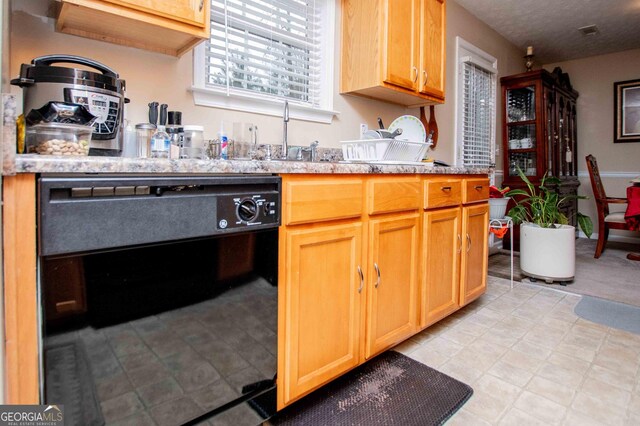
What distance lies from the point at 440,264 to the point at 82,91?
1730 millimetres

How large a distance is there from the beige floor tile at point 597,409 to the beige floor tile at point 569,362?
22cm

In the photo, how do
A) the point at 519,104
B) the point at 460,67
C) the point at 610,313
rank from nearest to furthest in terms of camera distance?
the point at 610,313
the point at 460,67
the point at 519,104

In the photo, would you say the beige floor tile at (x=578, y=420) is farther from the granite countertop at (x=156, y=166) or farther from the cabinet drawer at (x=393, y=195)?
the granite countertop at (x=156, y=166)

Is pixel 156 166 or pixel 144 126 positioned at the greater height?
Answer: pixel 144 126

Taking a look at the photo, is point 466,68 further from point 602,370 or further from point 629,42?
point 602,370

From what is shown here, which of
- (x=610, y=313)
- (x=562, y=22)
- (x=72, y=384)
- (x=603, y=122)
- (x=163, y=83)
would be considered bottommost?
(x=610, y=313)

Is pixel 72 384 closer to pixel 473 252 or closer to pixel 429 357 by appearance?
pixel 429 357

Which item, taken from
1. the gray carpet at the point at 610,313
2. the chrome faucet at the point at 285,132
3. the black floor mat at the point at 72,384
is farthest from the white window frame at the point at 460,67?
the black floor mat at the point at 72,384

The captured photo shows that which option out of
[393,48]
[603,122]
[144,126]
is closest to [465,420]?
[144,126]

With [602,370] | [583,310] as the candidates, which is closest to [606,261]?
[583,310]

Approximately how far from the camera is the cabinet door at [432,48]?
7.93 feet

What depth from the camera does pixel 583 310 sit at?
247 centimetres

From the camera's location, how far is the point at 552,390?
5.13ft

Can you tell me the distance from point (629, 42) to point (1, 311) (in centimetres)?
607
